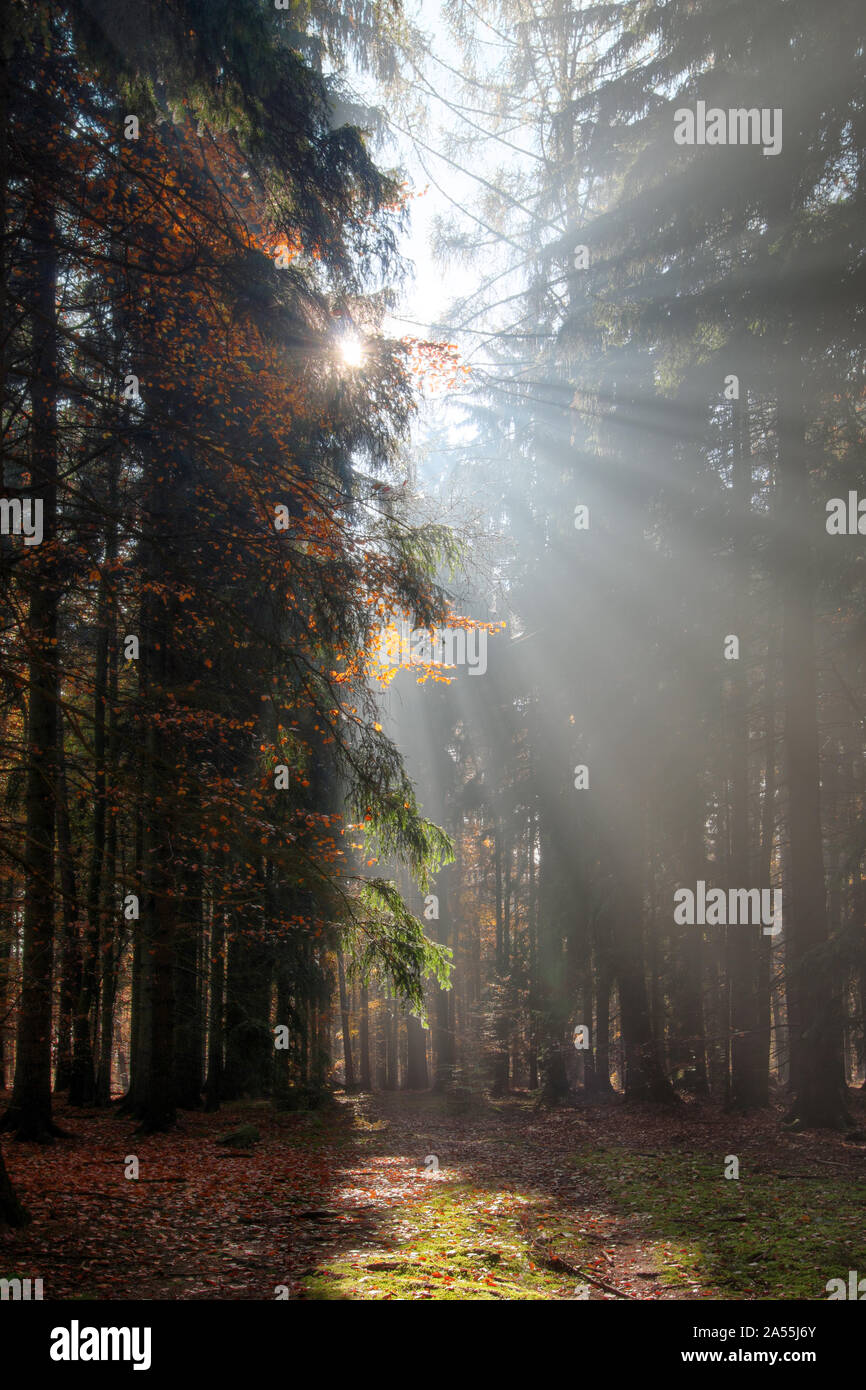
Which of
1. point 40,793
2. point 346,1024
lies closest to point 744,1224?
point 40,793

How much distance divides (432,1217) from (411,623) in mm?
5353

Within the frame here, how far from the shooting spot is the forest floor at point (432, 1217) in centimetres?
538

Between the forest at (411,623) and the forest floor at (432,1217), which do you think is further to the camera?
the forest at (411,623)

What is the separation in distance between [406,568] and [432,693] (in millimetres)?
13910

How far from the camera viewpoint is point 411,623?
24.7 feet

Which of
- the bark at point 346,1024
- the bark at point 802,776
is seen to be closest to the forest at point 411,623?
the bark at point 802,776

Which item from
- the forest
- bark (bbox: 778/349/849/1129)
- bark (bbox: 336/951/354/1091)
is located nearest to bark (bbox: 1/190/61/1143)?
the forest

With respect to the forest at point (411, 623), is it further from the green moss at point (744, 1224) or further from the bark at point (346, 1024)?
the bark at point (346, 1024)

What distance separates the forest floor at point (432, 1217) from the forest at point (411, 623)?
0.07 m

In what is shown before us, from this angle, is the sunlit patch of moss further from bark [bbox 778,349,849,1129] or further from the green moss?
bark [bbox 778,349,849,1129]

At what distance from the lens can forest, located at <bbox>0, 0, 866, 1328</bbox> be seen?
6.18m

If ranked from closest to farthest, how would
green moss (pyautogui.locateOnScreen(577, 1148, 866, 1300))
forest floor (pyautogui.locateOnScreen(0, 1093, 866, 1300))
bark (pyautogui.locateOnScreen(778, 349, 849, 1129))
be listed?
forest floor (pyautogui.locateOnScreen(0, 1093, 866, 1300)), green moss (pyautogui.locateOnScreen(577, 1148, 866, 1300)), bark (pyautogui.locateOnScreen(778, 349, 849, 1129))

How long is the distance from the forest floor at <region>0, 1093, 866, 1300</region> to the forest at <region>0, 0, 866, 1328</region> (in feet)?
0.23
